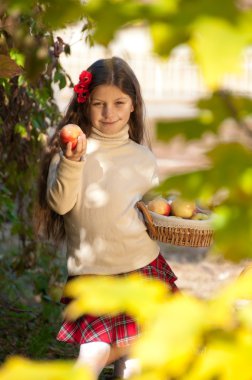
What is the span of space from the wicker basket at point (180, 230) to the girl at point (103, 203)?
0.08 meters

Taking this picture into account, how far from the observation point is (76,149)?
3098mm

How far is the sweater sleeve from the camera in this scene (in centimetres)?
318

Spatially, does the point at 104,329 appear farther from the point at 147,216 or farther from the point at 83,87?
the point at 83,87

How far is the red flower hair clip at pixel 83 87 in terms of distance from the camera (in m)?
3.56

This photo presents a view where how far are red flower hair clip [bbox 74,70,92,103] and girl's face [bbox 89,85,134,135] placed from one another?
0.04 meters

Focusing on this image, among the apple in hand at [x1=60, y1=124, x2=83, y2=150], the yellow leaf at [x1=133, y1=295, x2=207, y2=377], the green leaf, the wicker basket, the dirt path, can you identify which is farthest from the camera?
the dirt path

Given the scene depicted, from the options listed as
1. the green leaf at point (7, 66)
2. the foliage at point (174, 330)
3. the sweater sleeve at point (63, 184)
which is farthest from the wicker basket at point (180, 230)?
the foliage at point (174, 330)

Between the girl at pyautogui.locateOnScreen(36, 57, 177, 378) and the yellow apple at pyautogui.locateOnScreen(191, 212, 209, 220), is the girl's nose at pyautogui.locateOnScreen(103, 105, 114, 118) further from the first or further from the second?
the yellow apple at pyautogui.locateOnScreen(191, 212, 209, 220)

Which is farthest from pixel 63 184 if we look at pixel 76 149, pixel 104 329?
pixel 104 329

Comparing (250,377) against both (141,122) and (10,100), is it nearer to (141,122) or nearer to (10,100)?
(141,122)

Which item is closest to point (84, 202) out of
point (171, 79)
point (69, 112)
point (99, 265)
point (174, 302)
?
point (99, 265)

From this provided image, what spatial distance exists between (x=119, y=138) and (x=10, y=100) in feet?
3.40

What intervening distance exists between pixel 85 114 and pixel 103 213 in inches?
18.5

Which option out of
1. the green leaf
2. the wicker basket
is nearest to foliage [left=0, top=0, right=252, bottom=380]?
the green leaf
